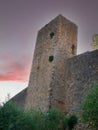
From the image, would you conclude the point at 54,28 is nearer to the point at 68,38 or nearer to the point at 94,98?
the point at 68,38

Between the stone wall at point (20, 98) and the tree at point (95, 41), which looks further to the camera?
the stone wall at point (20, 98)

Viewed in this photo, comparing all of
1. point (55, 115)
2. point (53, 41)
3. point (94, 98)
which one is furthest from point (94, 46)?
point (94, 98)

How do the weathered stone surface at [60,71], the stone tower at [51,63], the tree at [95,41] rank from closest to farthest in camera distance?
1. the weathered stone surface at [60,71]
2. the stone tower at [51,63]
3. the tree at [95,41]

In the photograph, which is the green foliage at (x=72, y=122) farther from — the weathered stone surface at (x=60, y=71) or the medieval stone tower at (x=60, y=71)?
the medieval stone tower at (x=60, y=71)

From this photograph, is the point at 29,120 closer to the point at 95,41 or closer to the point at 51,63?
the point at 51,63

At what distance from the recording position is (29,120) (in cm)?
1491

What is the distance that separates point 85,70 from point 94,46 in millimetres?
5501

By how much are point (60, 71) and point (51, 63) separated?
40.7 inches

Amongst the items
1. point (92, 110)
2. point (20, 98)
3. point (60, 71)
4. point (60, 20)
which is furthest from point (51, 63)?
point (92, 110)

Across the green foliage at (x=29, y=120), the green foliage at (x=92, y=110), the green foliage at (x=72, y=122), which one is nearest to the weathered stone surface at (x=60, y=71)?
the green foliage at (x=72, y=122)

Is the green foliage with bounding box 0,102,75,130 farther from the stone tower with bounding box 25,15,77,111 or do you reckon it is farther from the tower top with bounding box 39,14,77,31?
the tower top with bounding box 39,14,77,31

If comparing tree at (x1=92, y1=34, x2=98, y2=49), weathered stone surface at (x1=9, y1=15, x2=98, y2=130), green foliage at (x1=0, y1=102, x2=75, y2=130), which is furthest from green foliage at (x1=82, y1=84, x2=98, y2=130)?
tree at (x1=92, y1=34, x2=98, y2=49)

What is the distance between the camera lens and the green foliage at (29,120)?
14.6 meters

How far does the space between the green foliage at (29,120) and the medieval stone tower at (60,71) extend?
1587mm
